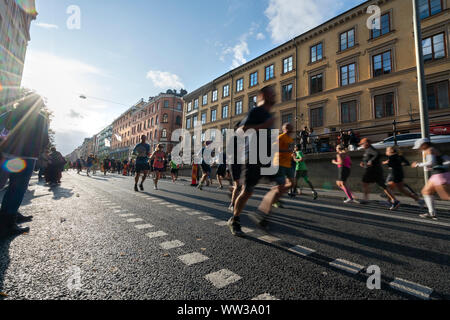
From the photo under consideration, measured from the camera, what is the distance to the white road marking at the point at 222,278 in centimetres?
169

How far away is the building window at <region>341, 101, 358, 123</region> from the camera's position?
59.0 feet

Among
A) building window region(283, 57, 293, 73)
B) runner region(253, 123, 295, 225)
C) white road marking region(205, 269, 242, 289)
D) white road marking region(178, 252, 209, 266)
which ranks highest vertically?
building window region(283, 57, 293, 73)

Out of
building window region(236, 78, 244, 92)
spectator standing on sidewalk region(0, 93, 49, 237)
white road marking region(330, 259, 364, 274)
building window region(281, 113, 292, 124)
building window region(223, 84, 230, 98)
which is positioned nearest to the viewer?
white road marking region(330, 259, 364, 274)

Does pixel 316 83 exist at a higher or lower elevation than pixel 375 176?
higher

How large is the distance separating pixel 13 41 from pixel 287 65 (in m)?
28.1

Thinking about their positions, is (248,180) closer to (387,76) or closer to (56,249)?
(56,249)

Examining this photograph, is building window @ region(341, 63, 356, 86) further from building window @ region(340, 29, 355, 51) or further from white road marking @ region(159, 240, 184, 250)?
white road marking @ region(159, 240, 184, 250)

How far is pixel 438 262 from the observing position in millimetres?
2150

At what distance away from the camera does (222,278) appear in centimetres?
179

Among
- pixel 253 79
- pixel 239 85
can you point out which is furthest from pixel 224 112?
pixel 253 79

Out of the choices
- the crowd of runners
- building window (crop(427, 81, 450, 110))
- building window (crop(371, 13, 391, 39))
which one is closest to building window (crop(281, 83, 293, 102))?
building window (crop(371, 13, 391, 39))

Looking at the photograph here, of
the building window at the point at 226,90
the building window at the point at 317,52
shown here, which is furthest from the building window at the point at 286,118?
the building window at the point at 226,90

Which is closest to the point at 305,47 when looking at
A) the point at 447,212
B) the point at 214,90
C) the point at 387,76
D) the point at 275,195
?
the point at 387,76

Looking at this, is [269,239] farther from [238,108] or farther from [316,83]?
[238,108]
